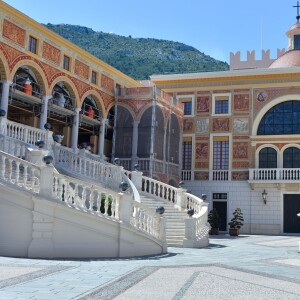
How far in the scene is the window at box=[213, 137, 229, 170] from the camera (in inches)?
1228

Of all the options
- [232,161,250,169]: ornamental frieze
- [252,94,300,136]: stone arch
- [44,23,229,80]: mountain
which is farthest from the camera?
[44,23,229,80]: mountain

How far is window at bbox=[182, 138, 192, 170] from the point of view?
31839 millimetres

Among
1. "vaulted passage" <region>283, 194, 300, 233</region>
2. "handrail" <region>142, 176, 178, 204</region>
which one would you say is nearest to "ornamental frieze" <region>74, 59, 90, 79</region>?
"handrail" <region>142, 176, 178, 204</region>

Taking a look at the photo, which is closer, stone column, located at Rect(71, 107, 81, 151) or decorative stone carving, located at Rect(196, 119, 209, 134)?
stone column, located at Rect(71, 107, 81, 151)

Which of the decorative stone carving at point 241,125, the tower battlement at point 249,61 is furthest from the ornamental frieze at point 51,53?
the tower battlement at point 249,61

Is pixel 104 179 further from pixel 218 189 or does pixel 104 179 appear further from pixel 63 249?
pixel 218 189

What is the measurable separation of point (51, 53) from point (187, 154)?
486 inches

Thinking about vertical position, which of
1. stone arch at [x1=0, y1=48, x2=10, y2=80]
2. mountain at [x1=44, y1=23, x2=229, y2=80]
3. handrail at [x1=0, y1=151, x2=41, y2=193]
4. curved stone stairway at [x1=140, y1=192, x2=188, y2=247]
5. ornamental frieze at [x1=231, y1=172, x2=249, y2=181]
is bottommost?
curved stone stairway at [x1=140, y1=192, x2=188, y2=247]

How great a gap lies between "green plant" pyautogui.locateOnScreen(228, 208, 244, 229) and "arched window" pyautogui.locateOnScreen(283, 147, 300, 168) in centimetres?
408

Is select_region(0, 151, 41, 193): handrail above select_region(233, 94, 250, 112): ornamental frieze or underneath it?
underneath

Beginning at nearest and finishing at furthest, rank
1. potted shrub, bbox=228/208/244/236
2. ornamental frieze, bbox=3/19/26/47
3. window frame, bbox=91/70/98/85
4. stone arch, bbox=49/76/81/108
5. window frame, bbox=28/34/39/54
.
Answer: ornamental frieze, bbox=3/19/26/47 → window frame, bbox=28/34/39/54 → stone arch, bbox=49/76/81/108 → window frame, bbox=91/70/98/85 → potted shrub, bbox=228/208/244/236

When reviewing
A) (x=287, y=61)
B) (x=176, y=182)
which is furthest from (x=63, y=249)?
(x=287, y=61)

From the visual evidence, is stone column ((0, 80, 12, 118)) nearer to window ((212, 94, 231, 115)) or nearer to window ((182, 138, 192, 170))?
window ((182, 138, 192, 170))

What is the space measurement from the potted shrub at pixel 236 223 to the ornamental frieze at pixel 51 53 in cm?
1274
